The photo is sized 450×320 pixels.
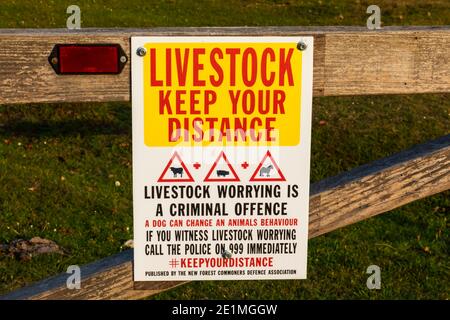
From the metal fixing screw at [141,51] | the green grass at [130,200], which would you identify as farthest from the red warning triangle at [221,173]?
the green grass at [130,200]

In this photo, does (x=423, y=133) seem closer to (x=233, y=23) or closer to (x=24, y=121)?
(x=24, y=121)

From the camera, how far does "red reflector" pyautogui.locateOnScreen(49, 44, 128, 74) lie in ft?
9.82

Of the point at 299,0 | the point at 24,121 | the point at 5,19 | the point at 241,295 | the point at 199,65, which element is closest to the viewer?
the point at 199,65

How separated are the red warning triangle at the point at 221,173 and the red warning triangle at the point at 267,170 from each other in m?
0.08

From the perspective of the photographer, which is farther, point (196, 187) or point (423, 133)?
point (423, 133)

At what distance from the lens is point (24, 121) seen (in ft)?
31.4

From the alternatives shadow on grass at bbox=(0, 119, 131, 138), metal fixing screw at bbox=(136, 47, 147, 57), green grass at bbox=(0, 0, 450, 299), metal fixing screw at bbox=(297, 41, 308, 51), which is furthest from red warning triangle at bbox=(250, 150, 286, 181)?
shadow on grass at bbox=(0, 119, 131, 138)

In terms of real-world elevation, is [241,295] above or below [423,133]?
below

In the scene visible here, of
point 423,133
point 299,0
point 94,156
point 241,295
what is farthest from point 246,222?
point 299,0

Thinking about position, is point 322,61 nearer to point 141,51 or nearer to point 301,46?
point 301,46

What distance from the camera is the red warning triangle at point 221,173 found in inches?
123

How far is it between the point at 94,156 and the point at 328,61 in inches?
231

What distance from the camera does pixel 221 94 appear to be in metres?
3.05

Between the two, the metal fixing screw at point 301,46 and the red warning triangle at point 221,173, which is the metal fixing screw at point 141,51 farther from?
the metal fixing screw at point 301,46
